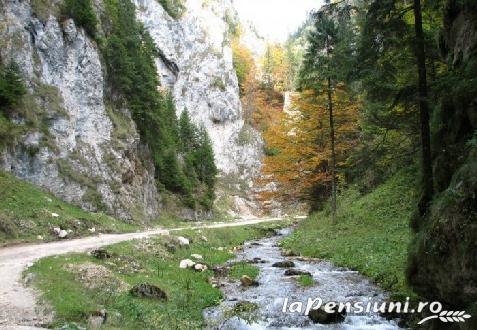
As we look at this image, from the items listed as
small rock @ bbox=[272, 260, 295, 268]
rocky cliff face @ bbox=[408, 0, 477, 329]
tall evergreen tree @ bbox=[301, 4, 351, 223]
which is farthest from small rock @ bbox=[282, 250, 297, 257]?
rocky cliff face @ bbox=[408, 0, 477, 329]

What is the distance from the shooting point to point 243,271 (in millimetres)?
19344

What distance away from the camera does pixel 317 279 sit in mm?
17219

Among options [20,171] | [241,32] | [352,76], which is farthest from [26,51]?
[241,32]

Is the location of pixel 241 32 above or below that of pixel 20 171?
above

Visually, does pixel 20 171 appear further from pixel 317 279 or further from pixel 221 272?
pixel 317 279

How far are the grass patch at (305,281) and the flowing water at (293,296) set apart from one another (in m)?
0.17

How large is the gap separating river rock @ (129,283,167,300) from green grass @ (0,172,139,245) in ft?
35.7

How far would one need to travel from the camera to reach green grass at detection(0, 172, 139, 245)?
2297cm

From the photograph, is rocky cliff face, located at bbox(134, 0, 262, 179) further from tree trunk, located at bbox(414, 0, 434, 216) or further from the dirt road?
tree trunk, located at bbox(414, 0, 434, 216)

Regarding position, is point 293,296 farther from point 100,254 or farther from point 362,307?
point 100,254

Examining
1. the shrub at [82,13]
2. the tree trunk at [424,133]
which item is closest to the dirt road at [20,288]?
the tree trunk at [424,133]

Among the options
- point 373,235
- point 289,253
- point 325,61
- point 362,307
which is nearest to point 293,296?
point 362,307

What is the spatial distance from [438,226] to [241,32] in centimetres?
14215

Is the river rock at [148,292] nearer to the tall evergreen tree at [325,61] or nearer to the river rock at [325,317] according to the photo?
the river rock at [325,317]
